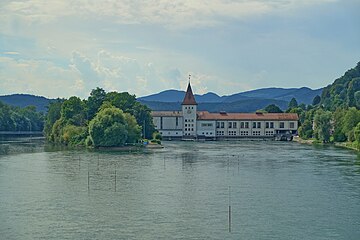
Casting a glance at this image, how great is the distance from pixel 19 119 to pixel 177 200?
92129 mm

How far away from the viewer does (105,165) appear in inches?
1609

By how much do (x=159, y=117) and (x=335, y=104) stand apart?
34.3m

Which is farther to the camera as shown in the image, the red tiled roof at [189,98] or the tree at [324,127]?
the red tiled roof at [189,98]

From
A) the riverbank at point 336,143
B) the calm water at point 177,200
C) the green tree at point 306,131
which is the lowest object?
the calm water at point 177,200

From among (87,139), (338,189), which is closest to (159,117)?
(87,139)

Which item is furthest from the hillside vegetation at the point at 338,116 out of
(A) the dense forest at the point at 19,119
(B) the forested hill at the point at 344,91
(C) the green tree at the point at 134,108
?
(A) the dense forest at the point at 19,119

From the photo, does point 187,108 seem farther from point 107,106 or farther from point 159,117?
point 107,106

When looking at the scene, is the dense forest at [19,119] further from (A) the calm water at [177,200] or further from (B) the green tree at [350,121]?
(A) the calm water at [177,200]

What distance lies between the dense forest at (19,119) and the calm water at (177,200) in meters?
69.5

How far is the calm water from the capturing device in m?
20.7

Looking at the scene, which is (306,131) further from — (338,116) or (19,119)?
(19,119)

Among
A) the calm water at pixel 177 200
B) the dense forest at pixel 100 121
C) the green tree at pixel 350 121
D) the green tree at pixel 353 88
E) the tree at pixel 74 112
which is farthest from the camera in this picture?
the green tree at pixel 353 88

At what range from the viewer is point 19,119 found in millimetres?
113000

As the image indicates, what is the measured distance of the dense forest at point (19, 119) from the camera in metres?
108
